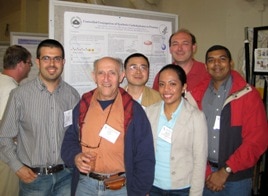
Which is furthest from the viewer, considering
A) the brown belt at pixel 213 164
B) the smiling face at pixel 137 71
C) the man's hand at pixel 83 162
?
the smiling face at pixel 137 71

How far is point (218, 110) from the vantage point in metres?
1.97

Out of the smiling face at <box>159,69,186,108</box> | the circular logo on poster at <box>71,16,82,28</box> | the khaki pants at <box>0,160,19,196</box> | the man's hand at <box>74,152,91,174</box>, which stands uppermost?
the circular logo on poster at <box>71,16,82,28</box>

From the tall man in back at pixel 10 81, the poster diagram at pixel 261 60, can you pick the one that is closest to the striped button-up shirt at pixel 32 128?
the tall man in back at pixel 10 81

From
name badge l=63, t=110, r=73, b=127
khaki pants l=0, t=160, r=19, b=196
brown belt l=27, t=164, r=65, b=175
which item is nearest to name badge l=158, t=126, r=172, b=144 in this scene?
name badge l=63, t=110, r=73, b=127

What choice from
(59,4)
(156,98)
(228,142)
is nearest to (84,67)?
(59,4)

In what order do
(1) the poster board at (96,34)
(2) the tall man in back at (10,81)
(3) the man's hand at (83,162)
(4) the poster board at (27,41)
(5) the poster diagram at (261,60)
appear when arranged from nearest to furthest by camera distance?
(3) the man's hand at (83,162) < (1) the poster board at (96,34) < (2) the tall man in back at (10,81) < (5) the poster diagram at (261,60) < (4) the poster board at (27,41)

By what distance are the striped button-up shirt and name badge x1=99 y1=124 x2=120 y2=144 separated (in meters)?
0.42

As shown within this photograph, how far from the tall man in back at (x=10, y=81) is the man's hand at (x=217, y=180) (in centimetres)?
202

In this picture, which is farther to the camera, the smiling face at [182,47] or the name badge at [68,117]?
the smiling face at [182,47]

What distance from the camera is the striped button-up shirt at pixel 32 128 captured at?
1892mm

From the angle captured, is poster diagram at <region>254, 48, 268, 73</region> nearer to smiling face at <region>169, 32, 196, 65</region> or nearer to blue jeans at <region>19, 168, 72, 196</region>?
smiling face at <region>169, 32, 196, 65</region>

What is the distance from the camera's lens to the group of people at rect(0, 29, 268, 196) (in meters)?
1.71

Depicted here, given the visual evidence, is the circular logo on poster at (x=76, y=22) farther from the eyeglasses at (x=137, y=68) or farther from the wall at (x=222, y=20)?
the wall at (x=222, y=20)

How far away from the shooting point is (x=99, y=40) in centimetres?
252
